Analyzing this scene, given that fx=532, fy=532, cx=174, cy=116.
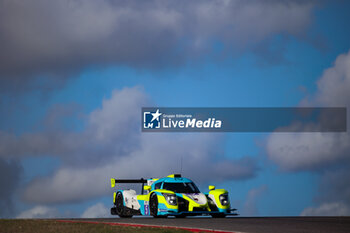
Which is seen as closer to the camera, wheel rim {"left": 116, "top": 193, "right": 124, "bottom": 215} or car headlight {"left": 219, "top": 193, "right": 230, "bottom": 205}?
car headlight {"left": 219, "top": 193, "right": 230, "bottom": 205}

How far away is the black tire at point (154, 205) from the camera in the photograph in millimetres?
25641

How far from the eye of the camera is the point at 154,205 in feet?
84.7

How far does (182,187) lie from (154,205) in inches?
80.9

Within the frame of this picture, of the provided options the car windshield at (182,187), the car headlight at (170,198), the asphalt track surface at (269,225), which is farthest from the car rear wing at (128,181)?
the asphalt track surface at (269,225)

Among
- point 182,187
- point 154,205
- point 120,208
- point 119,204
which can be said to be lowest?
point 120,208

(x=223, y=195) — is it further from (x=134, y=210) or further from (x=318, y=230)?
(x=318, y=230)

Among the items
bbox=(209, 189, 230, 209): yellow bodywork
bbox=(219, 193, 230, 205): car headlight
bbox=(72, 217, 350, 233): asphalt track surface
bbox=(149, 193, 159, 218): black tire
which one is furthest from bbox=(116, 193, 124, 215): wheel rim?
bbox=(72, 217, 350, 233): asphalt track surface

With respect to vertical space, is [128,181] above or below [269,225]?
above

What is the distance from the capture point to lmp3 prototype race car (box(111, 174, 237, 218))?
82.5 ft

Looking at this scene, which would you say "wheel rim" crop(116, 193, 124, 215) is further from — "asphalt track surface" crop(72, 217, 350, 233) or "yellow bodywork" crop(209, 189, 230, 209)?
"asphalt track surface" crop(72, 217, 350, 233)

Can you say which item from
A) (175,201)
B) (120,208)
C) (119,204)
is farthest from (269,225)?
(119,204)

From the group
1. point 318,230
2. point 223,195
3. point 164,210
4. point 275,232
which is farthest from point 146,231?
point 223,195

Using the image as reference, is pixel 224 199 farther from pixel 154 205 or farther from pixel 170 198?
pixel 154 205

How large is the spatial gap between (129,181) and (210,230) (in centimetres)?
1424
